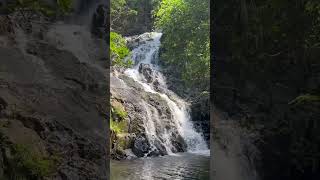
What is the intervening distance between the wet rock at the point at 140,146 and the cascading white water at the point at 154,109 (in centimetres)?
22

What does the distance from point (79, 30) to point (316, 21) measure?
6.62 feet

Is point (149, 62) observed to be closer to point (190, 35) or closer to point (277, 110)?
point (190, 35)

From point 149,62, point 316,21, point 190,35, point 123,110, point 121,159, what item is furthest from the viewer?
point 149,62

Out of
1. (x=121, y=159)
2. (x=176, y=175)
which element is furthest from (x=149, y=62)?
(x=176, y=175)

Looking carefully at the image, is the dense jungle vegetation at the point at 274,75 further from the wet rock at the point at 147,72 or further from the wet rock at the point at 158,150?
the wet rock at the point at 147,72

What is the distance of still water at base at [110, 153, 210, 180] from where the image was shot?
7.84 metres

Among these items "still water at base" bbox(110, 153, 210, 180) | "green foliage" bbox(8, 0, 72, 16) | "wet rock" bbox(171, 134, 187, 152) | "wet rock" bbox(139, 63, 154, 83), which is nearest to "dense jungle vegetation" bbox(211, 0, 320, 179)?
"green foliage" bbox(8, 0, 72, 16)

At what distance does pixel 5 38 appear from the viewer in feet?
11.8

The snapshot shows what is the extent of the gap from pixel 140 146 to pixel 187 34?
5.18 m

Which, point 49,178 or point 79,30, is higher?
point 79,30

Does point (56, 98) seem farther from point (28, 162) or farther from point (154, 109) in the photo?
point (154, 109)

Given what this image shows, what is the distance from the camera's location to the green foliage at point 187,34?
13852mm

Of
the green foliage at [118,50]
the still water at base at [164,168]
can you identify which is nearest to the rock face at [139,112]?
the still water at base at [164,168]

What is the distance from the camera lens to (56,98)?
12.1 ft
